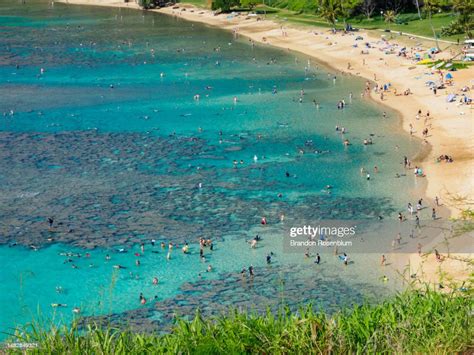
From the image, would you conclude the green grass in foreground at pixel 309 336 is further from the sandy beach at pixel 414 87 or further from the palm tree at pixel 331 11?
the palm tree at pixel 331 11

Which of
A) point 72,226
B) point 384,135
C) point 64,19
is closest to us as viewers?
point 72,226

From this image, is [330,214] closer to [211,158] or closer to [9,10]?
[211,158]

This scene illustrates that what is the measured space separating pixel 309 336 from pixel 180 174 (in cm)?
4373

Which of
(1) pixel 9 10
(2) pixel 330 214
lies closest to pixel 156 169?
(2) pixel 330 214

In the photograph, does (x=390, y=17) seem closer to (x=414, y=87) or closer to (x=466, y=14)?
(x=466, y=14)

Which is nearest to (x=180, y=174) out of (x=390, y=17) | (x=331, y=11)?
(x=390, y=17)

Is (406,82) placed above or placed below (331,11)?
below

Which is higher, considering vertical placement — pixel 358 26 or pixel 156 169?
pixel 358 26

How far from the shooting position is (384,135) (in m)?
72.1

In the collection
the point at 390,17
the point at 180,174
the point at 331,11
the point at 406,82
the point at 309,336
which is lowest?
the point at 180,174

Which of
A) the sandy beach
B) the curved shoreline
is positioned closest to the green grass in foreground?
the curved shoreline

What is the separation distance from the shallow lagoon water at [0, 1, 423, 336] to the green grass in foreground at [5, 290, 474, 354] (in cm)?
320

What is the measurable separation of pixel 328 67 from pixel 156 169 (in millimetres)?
47559

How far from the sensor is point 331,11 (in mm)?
128875
